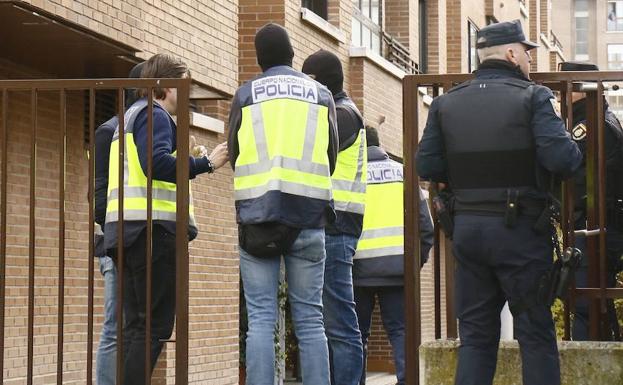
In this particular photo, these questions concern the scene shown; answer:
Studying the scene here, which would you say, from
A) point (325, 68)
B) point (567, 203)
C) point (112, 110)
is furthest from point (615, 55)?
point (567, 203)

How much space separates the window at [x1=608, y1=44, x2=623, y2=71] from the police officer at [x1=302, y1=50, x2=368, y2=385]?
79082mm

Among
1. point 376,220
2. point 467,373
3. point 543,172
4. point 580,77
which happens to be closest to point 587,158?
point 580,77

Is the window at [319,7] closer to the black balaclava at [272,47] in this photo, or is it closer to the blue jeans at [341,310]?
the blue jeans at [341,310]

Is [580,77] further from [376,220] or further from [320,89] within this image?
[376,220]

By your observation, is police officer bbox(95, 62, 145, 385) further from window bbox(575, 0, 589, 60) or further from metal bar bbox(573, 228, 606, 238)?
window bbox(575, 0, 589, 60)

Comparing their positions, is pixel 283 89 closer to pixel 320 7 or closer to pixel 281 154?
pixel 281 154

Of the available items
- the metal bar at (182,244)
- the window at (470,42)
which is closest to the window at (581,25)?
the window at (470,42)

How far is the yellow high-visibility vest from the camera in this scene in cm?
746

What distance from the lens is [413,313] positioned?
7898 millimetres

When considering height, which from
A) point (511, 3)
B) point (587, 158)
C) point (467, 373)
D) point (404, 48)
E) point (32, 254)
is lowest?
point (467, 373)

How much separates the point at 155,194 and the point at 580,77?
2.28 m

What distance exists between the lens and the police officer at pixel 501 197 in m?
6.86

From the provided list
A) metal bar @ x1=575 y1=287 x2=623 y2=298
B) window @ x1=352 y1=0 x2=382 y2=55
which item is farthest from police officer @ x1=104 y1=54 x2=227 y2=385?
window @ x1=352 y1=0 x2=382 y2=55

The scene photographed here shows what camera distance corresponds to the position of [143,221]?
7941mm
